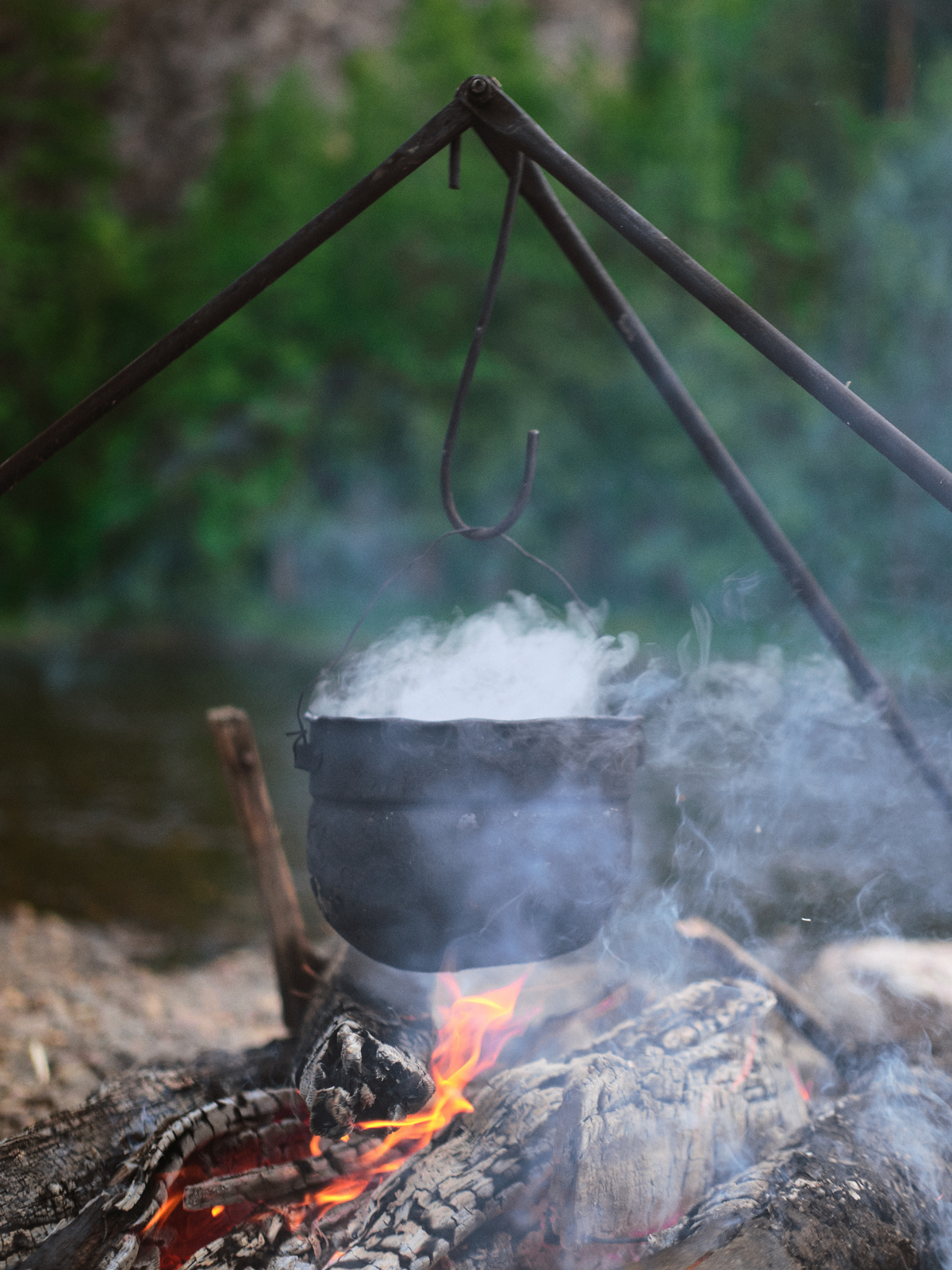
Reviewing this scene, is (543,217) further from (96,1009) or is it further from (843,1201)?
(96,1009)

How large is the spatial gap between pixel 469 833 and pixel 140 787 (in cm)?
684

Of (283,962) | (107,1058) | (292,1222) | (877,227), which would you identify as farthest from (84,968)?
(877,227)

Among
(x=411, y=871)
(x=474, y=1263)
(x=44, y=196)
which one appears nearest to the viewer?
(x=474, y=1263)

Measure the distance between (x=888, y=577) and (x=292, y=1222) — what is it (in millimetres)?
10364

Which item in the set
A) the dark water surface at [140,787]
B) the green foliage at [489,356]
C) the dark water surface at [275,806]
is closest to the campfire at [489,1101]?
the dark water surface at [275,806]

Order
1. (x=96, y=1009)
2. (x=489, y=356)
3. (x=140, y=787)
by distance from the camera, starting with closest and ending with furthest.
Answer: (x=96, y=1009) → (x=140, y=787) → (x=489, y=356)

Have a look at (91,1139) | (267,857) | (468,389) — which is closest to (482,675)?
(468,389)

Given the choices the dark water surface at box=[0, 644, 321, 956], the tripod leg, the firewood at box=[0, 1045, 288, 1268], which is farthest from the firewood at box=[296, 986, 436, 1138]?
the dark water surface at box=[0, 644, 321, 956]

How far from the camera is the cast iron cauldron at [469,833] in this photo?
155 centimetres

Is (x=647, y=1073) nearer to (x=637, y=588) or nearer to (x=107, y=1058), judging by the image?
(x=107, y=1058)

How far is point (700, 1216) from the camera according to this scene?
59.7 inches

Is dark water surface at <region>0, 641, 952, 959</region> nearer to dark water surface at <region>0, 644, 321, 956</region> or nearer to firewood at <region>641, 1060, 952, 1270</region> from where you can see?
dark water surface at <region>0, 644, 321, 956</region>

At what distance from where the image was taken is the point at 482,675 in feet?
6.24

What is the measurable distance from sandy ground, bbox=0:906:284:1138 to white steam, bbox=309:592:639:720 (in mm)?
1122
